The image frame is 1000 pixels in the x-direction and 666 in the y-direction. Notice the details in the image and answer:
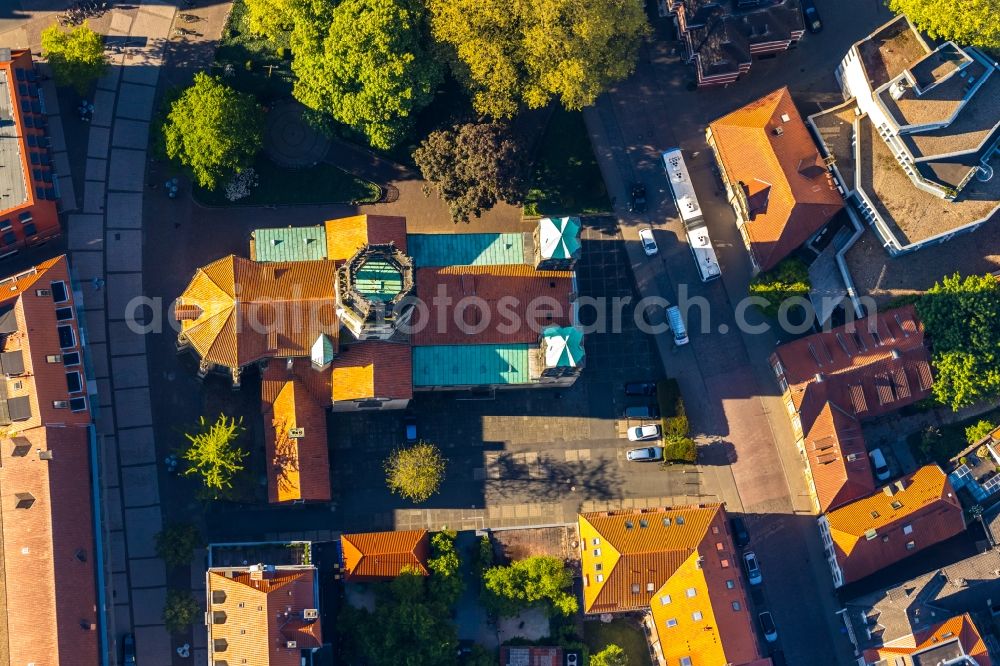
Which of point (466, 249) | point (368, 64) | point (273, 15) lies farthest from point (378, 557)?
point (273, 15)

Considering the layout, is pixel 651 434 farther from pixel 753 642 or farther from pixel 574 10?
pixel 574 10

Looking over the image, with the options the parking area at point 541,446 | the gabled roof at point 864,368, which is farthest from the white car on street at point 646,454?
the gabled roof at point 864,368

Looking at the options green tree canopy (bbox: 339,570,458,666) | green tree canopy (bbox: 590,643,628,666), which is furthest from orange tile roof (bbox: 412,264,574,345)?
green tree canopy (bbox: 590,643,628,666)

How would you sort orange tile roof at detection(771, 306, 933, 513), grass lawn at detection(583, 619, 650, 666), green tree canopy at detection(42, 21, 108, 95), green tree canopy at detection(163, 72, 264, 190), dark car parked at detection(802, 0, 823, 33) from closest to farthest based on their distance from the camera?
green tree canopy at detection(163, 72, 264, 190) < green tree canopy at detection(42, 21, 108, 95) < grass lawn at detection(583, 619, 650, 666) < orange tile roof at detection(771, 306, 933, 513) < dark car parked at detection(802, 0, 823, 33)

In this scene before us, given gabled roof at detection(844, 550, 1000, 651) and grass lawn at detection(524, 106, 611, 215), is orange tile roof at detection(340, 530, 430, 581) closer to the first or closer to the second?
grass lawn at detection(524, 106, 611, 215)

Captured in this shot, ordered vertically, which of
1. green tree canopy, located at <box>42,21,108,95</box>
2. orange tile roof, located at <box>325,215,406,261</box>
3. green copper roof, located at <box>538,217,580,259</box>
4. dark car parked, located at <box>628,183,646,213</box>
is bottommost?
green copper roof, located at <box>538,217,580,259</box>

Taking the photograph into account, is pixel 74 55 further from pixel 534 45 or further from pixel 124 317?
pixel 534 45
